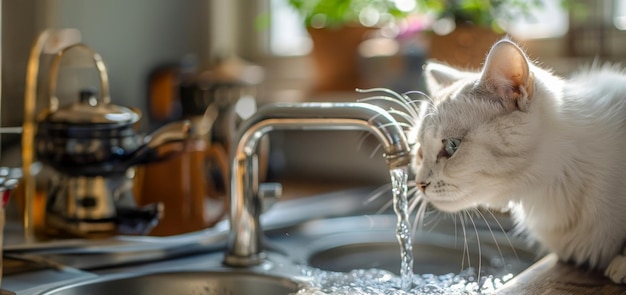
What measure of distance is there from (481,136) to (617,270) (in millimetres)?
238

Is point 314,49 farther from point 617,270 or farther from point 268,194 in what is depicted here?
point 617,270

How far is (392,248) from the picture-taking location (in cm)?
129

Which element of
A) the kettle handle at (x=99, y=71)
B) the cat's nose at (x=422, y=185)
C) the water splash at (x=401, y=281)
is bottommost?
the water splash at (x=401, y=281)

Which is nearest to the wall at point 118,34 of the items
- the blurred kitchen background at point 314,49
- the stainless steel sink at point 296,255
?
the blurred kitchen background at point 314,49

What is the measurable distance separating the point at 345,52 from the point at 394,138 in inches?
42.5

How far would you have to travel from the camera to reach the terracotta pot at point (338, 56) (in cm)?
198

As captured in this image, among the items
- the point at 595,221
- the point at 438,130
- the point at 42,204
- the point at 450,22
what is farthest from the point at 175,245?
the point at 450,22

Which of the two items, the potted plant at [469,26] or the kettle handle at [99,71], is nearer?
the kettle handle at [99,71]

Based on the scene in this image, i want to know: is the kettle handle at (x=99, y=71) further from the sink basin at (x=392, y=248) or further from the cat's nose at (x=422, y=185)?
the cat's nose at (x=422, y=185)

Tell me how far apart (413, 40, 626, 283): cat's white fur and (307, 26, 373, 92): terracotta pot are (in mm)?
1029

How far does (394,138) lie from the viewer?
0.95 m

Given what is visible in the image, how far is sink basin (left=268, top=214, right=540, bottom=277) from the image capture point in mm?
1164

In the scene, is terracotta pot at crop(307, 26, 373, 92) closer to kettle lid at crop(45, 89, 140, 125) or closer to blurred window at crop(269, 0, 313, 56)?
blurred window at crop(269, 0, 313, 56)

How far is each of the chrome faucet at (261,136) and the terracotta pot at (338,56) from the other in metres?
0.96
